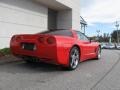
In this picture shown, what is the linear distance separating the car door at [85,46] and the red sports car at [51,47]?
0.17 meters

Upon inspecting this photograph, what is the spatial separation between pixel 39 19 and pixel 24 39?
853 centimetres

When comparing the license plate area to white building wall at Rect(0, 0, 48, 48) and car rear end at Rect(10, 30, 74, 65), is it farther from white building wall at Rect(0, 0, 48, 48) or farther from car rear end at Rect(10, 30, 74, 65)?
white building wall at Rect(0, 0, 48, 48)

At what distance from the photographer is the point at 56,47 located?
6.74 metres

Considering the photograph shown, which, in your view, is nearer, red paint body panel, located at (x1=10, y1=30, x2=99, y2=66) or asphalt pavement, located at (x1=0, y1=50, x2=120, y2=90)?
asphalt pavement, located at (x1=0, y1=50, x2=120, y2=90)

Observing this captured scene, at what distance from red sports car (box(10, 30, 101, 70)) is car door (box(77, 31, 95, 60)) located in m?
0.17

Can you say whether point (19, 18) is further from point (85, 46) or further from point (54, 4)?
point (85, 46)

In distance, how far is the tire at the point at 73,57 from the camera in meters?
7.47

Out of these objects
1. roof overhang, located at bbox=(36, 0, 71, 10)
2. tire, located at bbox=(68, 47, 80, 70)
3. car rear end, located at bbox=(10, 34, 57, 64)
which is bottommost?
tire, located at bbox=(68, 47, 80, 70)

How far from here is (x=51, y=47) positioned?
675 cm

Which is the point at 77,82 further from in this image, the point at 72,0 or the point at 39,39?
the point at 72,0

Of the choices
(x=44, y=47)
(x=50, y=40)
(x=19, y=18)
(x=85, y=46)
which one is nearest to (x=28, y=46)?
(x=44, y=47)

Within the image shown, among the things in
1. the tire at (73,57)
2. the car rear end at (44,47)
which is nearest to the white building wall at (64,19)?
the tire at (73,57)

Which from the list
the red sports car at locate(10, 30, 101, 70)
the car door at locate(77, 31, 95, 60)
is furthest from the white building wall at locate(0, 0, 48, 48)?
the red sports car at locate(10, 30, 101, 70)

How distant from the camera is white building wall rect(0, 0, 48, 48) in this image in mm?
11969
